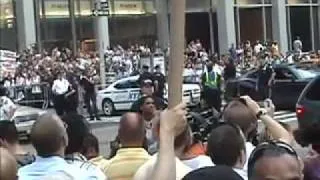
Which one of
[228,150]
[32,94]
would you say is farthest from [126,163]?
[32,94]

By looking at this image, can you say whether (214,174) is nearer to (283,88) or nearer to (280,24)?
(283,88)

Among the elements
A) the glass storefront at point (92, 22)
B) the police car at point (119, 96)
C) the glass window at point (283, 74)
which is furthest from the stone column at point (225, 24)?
the glass window at point (283, 74)

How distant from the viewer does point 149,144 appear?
7.91m

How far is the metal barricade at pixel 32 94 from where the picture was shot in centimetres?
3055

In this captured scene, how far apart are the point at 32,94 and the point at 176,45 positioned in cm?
2770

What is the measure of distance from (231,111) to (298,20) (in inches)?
1835

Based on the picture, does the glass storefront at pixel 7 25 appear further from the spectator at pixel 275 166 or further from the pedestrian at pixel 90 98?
the spectator at pixel 275 166

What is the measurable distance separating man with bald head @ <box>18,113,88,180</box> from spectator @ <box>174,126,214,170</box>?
2.28 ft

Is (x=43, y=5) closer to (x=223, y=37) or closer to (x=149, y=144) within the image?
(x=223, y=37)

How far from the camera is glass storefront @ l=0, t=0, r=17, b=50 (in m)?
39.7

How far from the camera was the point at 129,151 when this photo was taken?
6633 mm

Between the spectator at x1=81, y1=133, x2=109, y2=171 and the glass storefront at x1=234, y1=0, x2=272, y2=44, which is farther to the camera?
the glass storefront at x1=234, y1=0, x2=272, y2=44

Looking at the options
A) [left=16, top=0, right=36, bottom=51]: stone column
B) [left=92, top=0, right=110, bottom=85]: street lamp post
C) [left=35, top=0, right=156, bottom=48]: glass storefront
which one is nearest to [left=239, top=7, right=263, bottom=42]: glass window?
[left=35, top=0, right=156, bottom=48]: glass storefront

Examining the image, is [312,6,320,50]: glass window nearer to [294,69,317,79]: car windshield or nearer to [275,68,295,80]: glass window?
[275,68,295,80]: glass window
